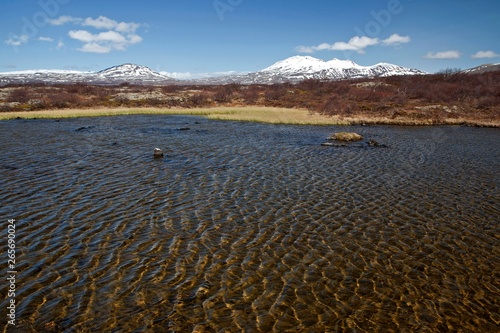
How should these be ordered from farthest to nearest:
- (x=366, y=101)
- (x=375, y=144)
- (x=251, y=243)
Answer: (x=366, y=101) → (x=375, y=144) → (x=251, y=243)

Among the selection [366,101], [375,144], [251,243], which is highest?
[251,243]

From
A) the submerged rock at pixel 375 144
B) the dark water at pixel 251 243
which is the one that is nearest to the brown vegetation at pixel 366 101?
the submerged rock at pixel 375 144

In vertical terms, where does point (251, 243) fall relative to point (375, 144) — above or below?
above

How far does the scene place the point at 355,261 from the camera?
38.3ft

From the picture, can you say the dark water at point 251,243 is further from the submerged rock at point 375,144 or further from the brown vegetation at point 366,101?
the brown vegetation at point 366,101

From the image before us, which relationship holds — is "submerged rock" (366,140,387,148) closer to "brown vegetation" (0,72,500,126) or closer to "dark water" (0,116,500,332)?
"dark water" (0,116,500,332)

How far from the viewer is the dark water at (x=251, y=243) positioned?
8.82 m

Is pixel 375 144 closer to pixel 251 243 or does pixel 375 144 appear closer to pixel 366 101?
pixel 251 243

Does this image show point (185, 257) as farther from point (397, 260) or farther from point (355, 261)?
point (397, 260)

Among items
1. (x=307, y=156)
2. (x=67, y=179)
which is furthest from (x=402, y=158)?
(x=67, y=179)

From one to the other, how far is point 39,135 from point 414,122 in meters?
49.5

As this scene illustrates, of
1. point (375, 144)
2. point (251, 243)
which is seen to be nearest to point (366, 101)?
point (375, 144)

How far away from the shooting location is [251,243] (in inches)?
504

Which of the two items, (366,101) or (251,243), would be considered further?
(366,101)
